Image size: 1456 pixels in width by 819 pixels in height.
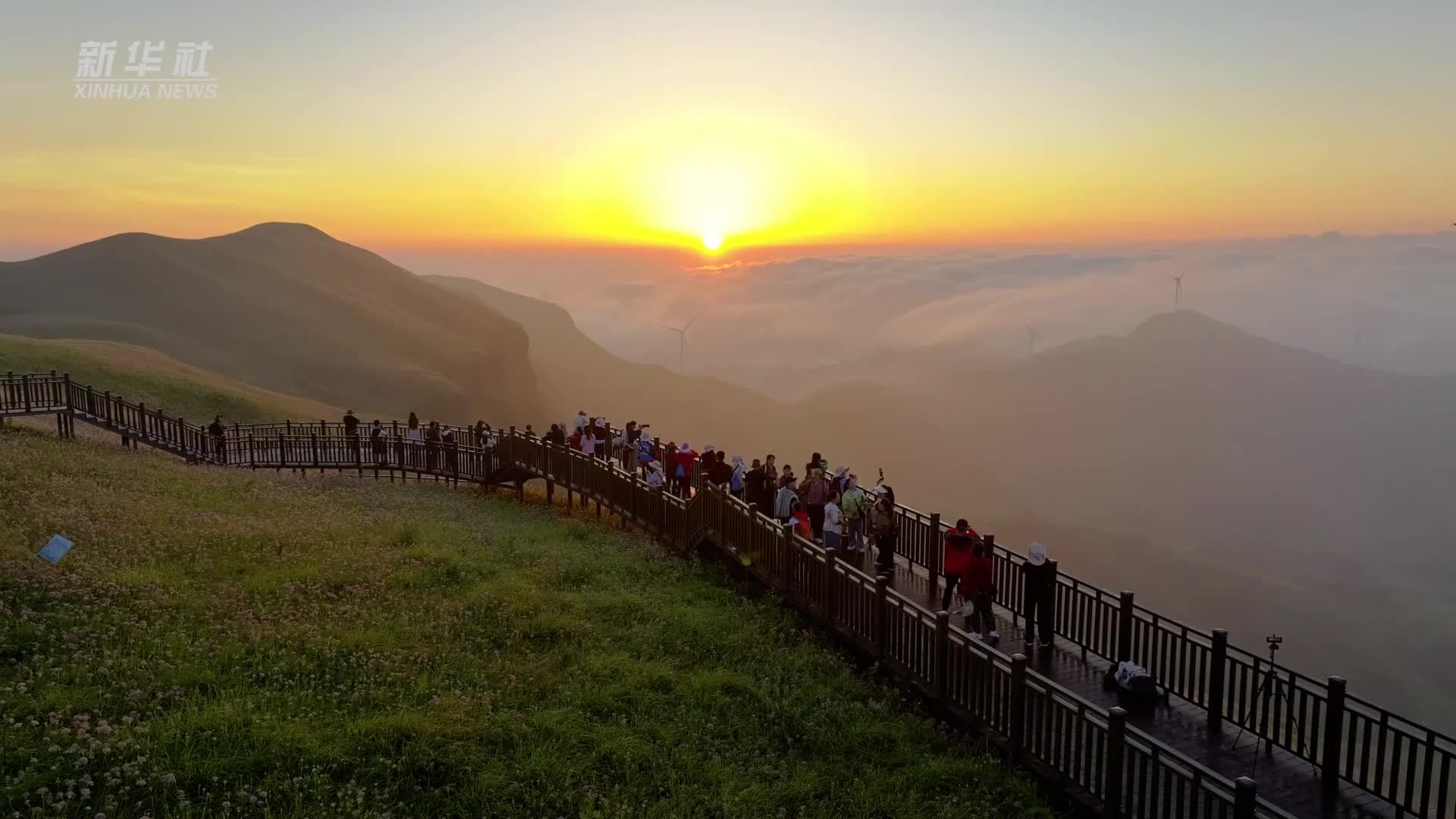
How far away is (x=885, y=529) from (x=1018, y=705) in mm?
6438

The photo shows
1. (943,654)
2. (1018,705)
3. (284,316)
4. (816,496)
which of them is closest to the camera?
(1018,705)

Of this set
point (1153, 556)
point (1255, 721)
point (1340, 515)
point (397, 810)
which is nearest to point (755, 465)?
point (1255, 721)

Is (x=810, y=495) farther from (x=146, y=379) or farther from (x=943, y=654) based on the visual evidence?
(x=146, y=379)

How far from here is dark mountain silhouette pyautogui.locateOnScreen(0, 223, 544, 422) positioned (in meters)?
106

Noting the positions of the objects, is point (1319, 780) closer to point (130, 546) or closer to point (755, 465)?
A: point (755, 465)

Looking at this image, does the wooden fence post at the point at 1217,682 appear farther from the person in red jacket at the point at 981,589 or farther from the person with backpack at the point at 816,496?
the person with backpack at the point at 816,496

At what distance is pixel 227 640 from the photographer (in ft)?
39.4

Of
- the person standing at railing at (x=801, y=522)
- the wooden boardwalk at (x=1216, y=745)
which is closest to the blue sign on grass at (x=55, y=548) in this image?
the person standing at railing at (x=801, y=522)

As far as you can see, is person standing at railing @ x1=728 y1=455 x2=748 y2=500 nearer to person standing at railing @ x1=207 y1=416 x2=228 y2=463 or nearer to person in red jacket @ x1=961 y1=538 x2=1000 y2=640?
person in red jacket @ x1=961 y1=538 x2=1000 y2=640

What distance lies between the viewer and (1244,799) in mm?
8492

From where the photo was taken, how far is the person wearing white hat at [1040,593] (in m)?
14.0

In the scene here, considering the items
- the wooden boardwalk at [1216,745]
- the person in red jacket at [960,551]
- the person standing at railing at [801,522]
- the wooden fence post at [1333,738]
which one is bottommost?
the wooden boardwalk at [1216,745]

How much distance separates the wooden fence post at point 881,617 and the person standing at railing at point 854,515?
4.44 meters

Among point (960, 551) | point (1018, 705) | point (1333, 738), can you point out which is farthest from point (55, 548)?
point (1333, 738)
